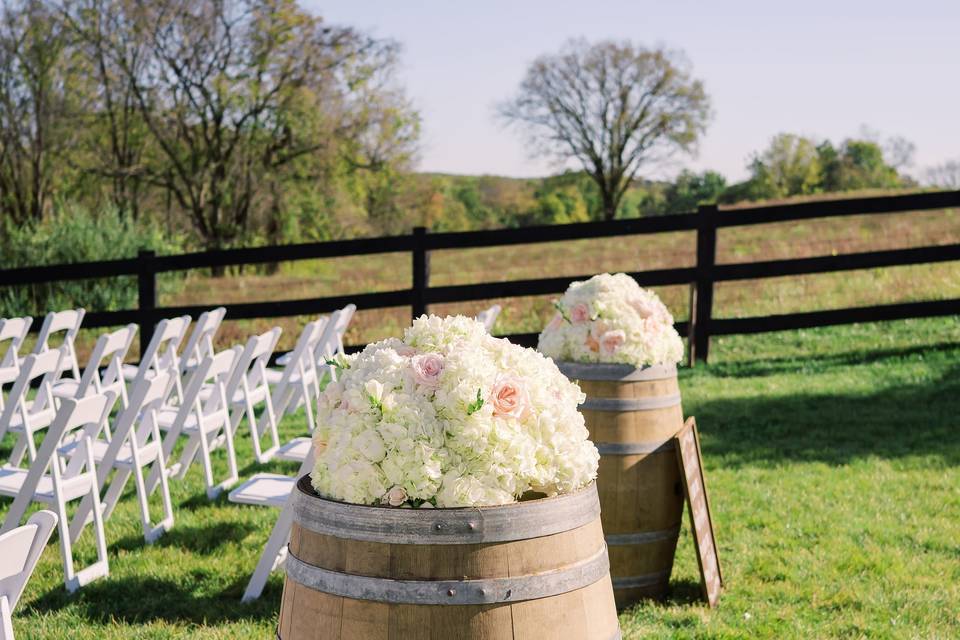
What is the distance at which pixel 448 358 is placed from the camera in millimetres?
2455

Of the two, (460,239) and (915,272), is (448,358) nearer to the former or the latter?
(460,239)

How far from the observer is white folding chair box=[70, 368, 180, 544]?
5.04 metres

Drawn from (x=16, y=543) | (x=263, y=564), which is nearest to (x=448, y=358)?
(x=16, y=543)

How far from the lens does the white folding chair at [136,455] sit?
198 inches

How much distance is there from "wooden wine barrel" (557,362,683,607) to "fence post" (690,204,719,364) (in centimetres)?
647

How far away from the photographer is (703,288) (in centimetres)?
1081

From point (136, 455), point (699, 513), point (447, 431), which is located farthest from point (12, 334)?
point (447, 431)

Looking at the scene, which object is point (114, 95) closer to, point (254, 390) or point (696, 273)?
point (696, 273)

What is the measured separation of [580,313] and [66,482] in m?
2.55

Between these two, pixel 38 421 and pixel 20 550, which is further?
pixel 38 421

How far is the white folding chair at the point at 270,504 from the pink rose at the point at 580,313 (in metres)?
1.34

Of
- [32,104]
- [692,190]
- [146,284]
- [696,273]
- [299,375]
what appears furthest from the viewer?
[692,190]

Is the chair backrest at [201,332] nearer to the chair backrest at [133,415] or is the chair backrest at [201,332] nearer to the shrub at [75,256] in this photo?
the chair backrest at [133,415]

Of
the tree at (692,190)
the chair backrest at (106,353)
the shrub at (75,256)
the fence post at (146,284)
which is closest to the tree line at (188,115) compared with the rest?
the shrub at (75,256)
